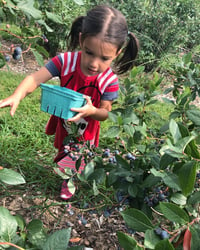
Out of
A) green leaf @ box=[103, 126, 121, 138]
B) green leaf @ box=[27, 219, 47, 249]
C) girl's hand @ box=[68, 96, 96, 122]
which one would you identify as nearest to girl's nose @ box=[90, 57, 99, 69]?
girl's hand @ box=[68, 96, 96, 122]

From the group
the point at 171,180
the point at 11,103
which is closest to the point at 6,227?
the point at 171,180

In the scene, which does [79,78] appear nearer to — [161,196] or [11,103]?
[11,103]

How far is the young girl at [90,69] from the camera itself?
151 cm

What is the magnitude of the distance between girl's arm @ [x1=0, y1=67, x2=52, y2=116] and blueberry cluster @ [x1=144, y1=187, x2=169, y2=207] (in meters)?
0.65

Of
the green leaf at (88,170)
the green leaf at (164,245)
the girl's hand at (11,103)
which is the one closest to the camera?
the green leaf at (164,245)

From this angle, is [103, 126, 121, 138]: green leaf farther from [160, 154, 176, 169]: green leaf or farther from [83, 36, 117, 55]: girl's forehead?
[83, 36, 117, 55]: girl's forehead

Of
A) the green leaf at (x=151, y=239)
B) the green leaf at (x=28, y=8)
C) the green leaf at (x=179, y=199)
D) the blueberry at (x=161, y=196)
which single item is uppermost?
the green leaf at (x=28, y=8)

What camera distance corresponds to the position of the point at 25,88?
1565 millimetres

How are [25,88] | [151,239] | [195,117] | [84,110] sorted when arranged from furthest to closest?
[25,88] → [84,110] → [195,117] → [151,239]

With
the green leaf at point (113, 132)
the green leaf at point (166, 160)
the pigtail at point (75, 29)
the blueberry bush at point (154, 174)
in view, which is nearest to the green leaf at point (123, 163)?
the blueberry bush at point (154, 174)

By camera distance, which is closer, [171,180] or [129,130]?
[171,180]

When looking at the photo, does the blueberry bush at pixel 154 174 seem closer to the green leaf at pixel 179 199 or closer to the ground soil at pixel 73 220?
the green leaf at pixel 179 199

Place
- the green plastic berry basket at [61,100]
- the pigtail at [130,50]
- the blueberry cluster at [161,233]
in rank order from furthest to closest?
the pigtail at [130,50]
the green plastic berry basket at [61,100]
the blueberry cluster at [161,233]

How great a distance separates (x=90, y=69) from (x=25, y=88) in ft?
1.12
